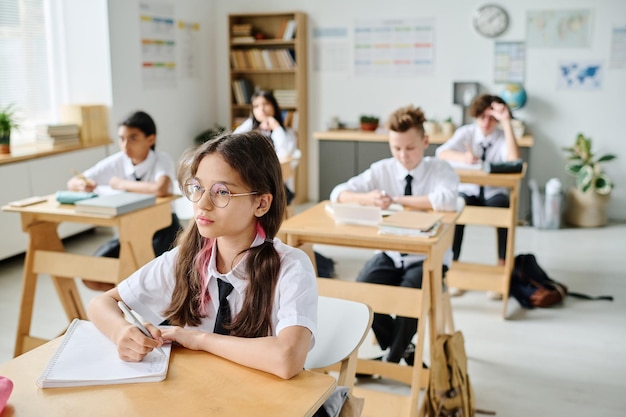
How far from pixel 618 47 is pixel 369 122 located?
7.46 ft

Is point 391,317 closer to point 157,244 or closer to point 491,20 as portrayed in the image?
point 157,244

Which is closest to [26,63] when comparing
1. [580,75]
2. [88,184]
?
[88,184]

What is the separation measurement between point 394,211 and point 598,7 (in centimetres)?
412

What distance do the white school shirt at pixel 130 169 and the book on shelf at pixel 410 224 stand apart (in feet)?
4.53

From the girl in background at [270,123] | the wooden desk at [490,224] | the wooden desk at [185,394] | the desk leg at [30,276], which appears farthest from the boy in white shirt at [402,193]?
the girl in background at [270,123]

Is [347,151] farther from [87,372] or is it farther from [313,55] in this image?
[87,372]

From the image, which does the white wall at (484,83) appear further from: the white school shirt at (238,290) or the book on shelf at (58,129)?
the white school shirt at (238,290)

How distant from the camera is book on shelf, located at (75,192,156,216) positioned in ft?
9.78

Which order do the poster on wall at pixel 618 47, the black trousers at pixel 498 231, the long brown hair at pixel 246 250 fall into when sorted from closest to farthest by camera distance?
the long brown hair at pixel 246 250
the black trousers at pixel 498 231
the poster on wall at pixel 618 47

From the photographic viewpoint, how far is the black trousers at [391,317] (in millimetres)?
2826

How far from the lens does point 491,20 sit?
624 centimetres

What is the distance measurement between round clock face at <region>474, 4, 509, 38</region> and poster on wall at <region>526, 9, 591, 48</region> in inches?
8.5

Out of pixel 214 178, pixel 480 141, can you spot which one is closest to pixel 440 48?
pixel 480 141

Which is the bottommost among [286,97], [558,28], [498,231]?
[498,231]
